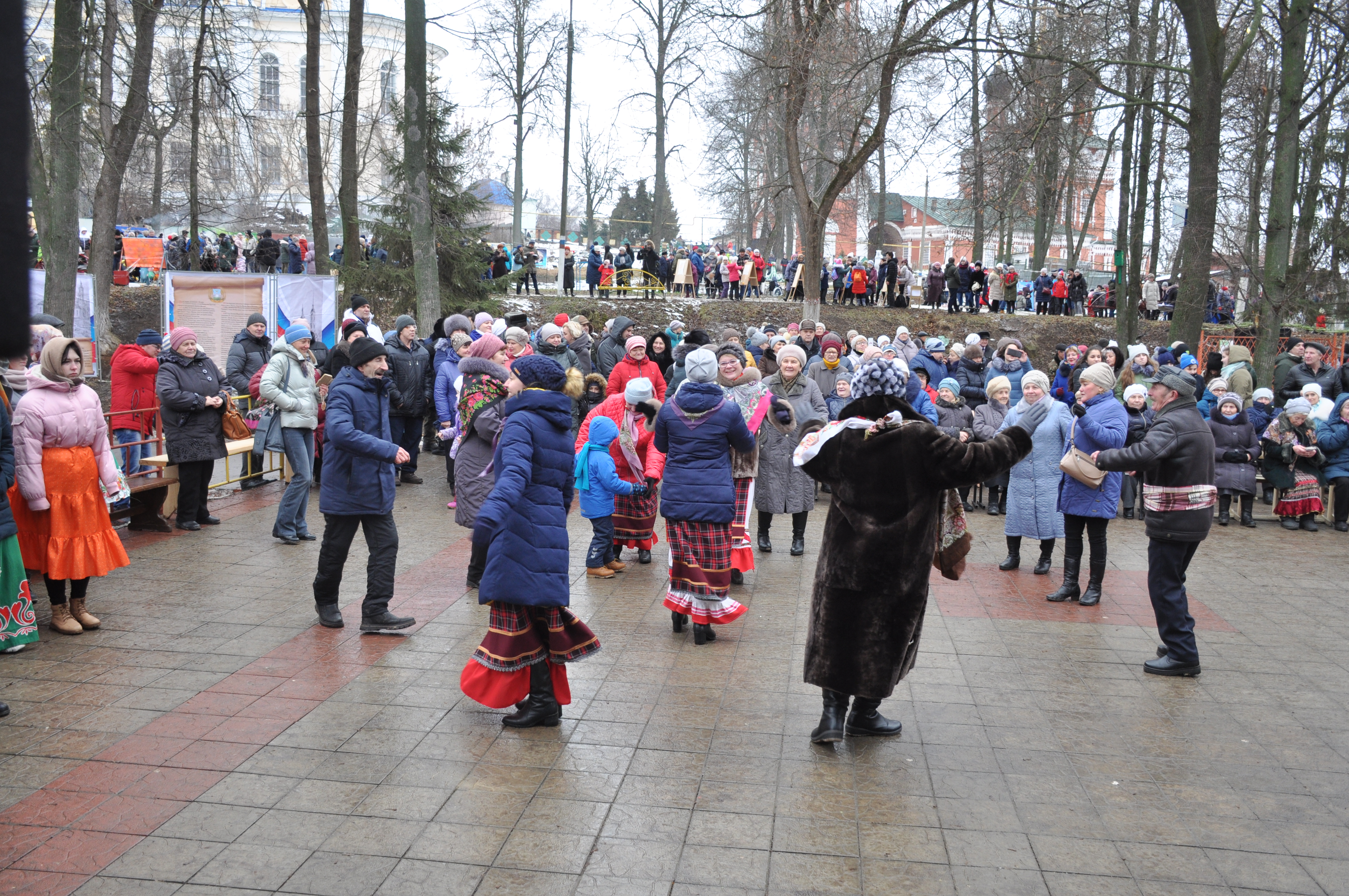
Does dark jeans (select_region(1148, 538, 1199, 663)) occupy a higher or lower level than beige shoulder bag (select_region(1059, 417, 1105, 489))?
lower

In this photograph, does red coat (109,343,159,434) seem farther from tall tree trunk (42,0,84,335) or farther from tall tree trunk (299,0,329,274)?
tall tree trunk (299,0,329,274)

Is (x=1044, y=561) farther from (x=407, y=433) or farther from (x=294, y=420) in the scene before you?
(x=407, y=433)

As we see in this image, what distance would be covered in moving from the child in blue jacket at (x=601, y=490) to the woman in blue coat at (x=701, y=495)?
0.67 metres

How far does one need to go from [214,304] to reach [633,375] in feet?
22.4

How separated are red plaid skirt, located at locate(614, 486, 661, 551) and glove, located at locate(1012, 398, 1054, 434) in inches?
128

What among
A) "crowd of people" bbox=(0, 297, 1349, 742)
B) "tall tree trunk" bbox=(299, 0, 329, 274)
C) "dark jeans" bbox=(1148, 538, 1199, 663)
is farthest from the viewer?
"tall tree trunk" bbox=(299, 0, 329, 274)

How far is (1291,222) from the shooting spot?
16.2 meters

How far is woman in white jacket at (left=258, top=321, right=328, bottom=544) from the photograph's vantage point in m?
9.27

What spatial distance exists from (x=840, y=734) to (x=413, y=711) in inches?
87.4

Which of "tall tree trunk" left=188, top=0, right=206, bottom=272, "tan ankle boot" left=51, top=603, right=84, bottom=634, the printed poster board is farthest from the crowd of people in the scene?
"tall tree trunk" left=188, top=0, right=206, bottom=272

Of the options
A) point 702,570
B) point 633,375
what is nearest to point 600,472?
point 702,570

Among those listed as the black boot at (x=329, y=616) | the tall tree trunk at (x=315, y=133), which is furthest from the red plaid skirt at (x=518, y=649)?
the tall tree trunk at (x=315, y=133)

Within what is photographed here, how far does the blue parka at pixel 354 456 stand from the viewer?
6.50 metres

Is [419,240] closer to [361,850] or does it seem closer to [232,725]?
[232,725]
